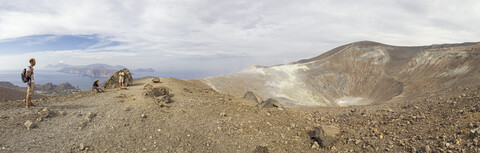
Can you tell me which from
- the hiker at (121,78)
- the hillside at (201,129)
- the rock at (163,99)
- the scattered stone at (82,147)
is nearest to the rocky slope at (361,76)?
the hiker at (121,78)

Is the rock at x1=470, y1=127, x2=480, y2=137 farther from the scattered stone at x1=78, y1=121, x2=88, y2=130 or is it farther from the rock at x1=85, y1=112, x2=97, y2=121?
the rock at x1=85, y1=112, x2=97, y2=121

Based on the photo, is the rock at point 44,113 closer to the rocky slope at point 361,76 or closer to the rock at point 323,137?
the rock at point 323,137

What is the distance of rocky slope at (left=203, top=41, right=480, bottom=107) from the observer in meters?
35.5

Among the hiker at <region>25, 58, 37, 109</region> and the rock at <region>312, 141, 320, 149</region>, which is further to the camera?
the hiker at <region>25, 58, 37, 109</region>

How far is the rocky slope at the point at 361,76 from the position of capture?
3550 centimetres

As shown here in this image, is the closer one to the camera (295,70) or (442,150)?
(442,150)

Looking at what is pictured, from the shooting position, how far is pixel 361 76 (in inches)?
2110

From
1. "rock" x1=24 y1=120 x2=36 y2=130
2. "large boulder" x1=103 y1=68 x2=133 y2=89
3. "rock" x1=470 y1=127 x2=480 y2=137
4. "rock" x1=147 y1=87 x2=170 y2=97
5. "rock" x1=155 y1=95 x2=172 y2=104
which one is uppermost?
"large boulder" x1=103 y1=68 x2=133 y2=89

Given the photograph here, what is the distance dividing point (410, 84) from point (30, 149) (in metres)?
50.6

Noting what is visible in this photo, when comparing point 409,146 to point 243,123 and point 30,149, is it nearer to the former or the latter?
point 243,123

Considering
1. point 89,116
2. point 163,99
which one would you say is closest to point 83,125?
point 89,116

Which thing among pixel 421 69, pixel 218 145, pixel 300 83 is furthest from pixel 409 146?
pixel 421 69

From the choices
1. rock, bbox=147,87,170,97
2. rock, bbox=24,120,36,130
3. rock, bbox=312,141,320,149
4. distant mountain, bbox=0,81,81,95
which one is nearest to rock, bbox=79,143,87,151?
rock, bbox=24,120,36,130

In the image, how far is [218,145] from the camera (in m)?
7.17
